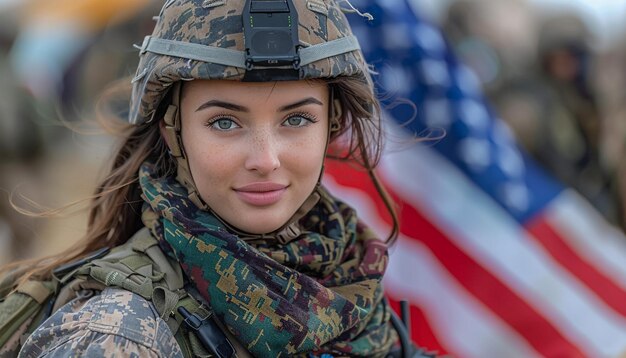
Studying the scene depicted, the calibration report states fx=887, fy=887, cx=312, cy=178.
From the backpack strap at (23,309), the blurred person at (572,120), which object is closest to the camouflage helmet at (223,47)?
the backpack strap at (23,309)

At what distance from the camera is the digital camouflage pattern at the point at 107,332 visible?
1925 mm

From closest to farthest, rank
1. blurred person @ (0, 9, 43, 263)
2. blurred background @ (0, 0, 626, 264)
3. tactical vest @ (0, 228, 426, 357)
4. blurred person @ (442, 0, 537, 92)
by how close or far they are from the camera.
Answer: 1. tactical vest @ (0, 228, 426, 357)
2. blurred person @ (0, 9, 43, 263)
3. blurred background @ (0, 0, 626, 264)
4. blurred person @ (442, 0, 537, 92)

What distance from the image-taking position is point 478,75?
8.78m

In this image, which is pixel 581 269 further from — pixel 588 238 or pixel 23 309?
pixel 23 309

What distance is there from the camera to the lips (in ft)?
7.32

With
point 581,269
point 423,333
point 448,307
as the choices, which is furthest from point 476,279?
point 581,269

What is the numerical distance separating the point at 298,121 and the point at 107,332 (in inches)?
28.7

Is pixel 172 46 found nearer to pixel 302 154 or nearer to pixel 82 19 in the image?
pixel 302 154

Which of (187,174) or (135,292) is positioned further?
(187,174)

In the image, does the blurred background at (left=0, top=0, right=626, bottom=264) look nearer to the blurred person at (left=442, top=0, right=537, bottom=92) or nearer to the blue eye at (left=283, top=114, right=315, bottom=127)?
the blurred person at (left=442, top=0, right=537, bottom=92)

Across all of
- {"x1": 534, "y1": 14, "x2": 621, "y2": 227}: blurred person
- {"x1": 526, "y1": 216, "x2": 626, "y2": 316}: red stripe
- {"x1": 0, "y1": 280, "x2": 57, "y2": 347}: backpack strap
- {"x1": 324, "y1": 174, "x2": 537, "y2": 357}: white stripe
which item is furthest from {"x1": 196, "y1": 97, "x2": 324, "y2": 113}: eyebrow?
{"x1": 534, "y1": 14, "x2": 621, "y2": 227}: blurred person

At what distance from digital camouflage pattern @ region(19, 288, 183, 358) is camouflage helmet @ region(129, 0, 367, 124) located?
0.56m

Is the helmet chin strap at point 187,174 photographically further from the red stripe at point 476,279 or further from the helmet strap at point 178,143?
the red stripe at point 476,279

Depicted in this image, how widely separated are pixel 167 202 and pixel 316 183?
412 mm
